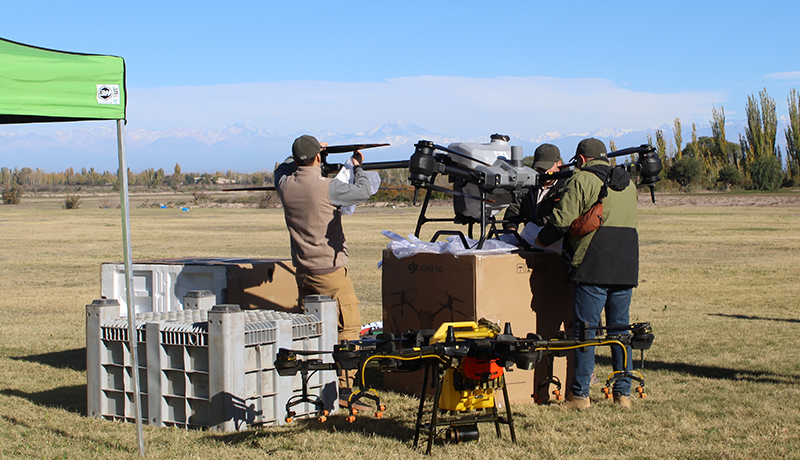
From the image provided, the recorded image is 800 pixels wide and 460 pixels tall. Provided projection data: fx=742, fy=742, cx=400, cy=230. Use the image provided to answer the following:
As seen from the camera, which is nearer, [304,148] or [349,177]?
[304,148]

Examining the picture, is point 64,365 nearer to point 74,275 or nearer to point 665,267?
point 74,275

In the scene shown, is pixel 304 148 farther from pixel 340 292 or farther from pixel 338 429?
pixel 338 429

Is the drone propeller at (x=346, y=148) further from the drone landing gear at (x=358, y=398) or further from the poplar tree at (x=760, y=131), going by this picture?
the poplar tree at (x=760, y=131)

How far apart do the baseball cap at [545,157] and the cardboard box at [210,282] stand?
2.42 metres

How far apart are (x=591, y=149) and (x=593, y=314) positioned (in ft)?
3.97

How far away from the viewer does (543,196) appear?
6.29m

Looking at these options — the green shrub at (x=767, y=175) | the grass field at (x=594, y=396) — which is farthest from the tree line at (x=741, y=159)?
the grass field at (x=594, y=396)

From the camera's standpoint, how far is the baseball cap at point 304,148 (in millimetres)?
5457

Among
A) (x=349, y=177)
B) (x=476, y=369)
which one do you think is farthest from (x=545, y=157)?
(x=476, y=369)

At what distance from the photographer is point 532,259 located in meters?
5.50

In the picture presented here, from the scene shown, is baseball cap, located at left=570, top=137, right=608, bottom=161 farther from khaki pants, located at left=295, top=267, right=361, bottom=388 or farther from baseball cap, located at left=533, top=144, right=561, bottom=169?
khaki pants, located at left=295, top=267, right=361, bottom=388

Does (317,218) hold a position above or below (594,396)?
above

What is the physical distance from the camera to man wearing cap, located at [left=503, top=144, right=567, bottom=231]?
6.00 meters

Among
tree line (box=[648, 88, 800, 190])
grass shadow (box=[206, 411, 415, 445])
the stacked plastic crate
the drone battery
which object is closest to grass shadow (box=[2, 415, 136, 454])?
the stacked plastic crate
